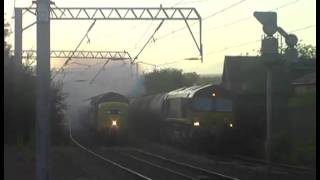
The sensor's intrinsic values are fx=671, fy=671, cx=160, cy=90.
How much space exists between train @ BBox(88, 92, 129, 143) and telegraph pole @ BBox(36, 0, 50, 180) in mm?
31281

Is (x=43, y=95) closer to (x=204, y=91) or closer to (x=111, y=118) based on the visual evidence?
(x=204, y=91)

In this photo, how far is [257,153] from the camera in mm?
33000

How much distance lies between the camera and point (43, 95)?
10.2 meters

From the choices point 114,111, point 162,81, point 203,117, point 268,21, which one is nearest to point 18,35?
point 203,117

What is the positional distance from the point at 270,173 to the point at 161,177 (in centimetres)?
376

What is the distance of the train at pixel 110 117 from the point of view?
4153 centimetres

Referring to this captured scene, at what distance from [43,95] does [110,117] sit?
31561 millimetres

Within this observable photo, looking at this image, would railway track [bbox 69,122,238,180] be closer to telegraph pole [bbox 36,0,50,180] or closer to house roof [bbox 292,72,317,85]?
telegraph pole [bbox 36,0,50,180]

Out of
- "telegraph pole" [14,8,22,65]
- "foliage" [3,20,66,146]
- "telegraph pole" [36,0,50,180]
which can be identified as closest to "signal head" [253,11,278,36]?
"foliage" [3,20,66,146]

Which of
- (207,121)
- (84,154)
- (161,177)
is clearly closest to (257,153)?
(207,121)

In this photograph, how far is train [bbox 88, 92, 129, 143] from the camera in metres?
41.5

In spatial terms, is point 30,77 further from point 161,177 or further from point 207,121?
point 161,177

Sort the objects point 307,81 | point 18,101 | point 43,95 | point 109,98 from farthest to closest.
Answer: point 307,81 → point 109,98 → point 18,101 → point 43,95

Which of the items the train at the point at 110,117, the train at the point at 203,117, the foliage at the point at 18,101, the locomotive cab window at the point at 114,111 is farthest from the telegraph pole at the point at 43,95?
the locomotive cab window at the point at 114,111
